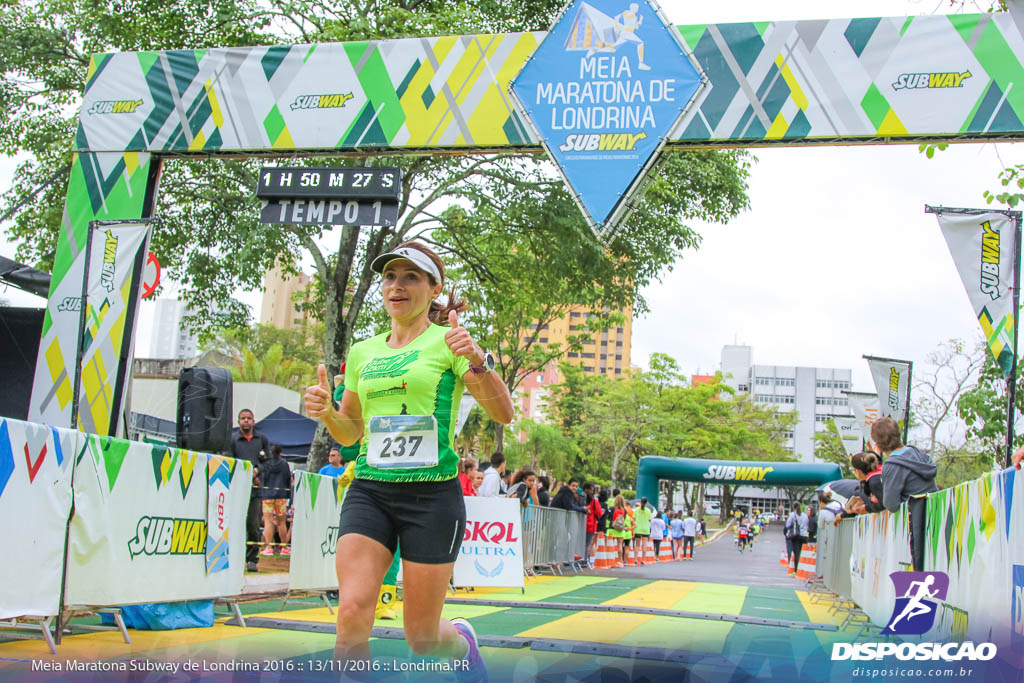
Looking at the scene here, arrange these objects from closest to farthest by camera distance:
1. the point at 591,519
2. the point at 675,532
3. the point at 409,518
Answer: the point at 409,518 → the point at 591,519 → the point at 675,532

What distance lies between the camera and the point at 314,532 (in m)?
8.27

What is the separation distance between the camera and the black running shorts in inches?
131

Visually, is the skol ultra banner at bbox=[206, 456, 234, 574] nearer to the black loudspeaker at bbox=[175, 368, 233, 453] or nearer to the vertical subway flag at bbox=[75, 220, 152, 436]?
the black loudspeaker at bbox=[175, 368, 233, 453]

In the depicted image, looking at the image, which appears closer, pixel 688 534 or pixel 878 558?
pixel 878 558

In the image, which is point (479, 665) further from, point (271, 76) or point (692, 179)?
point (692, 179)

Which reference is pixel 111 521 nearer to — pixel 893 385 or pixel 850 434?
pixel 893 385

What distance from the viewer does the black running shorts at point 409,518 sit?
332 centimetres

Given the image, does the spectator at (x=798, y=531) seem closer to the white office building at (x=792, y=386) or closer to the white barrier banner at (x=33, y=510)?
the white barrier banner at (x=33, y=510)

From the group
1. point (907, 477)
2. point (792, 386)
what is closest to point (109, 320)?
point (907, 477)

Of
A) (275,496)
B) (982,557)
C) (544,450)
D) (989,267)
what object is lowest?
(275,496)

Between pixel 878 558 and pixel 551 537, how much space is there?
28.6 ft

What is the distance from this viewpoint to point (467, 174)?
16141 mm

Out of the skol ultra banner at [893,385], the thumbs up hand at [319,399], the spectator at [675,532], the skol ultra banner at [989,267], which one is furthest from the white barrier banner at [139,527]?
the spectator at [675,532]

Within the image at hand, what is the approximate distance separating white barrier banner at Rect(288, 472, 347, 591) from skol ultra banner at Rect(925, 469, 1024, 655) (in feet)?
14.5
